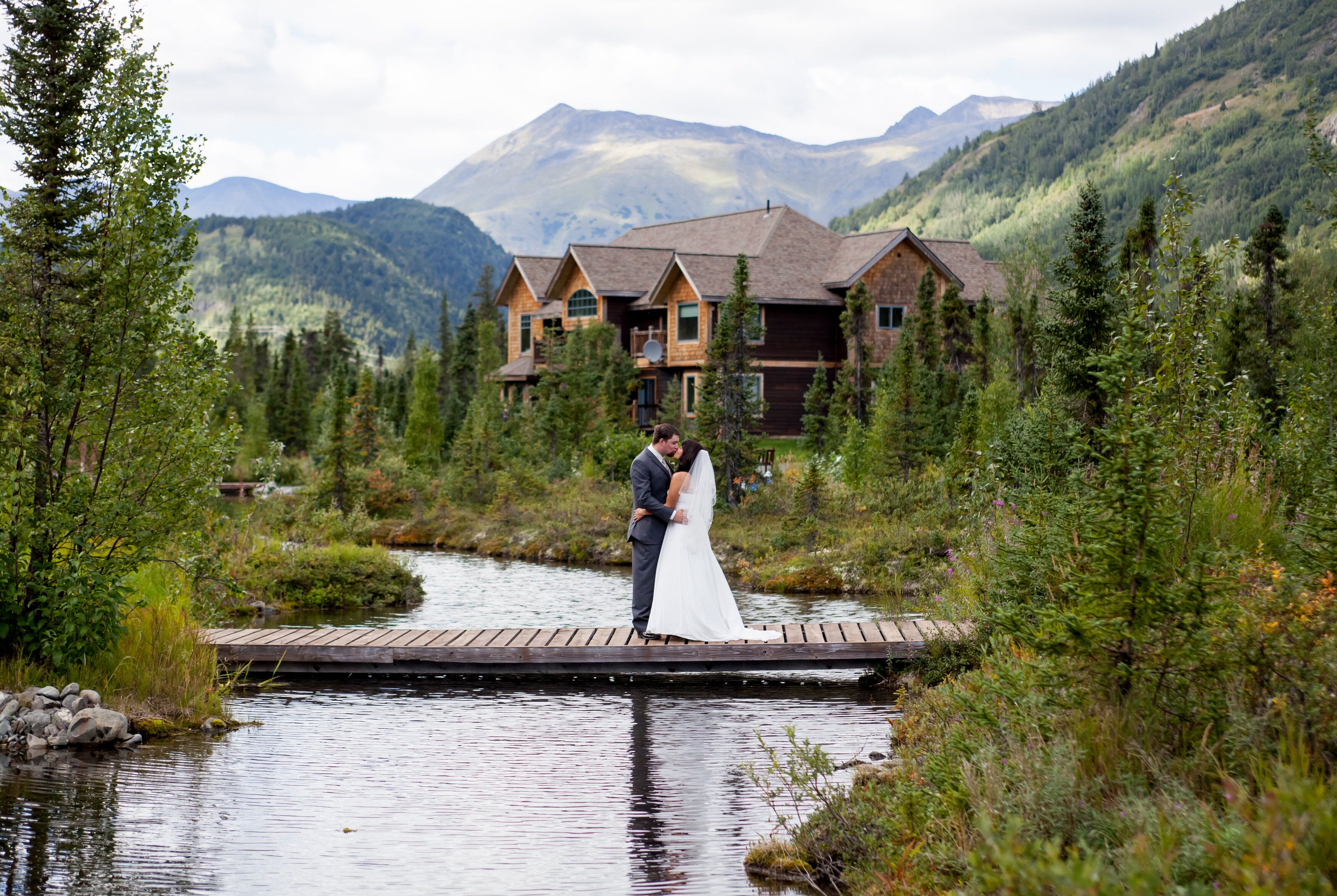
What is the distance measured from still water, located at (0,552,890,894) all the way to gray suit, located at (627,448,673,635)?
847 mm

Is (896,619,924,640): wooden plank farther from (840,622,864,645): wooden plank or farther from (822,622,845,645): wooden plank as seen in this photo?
(822,622,845,645): wooden plank

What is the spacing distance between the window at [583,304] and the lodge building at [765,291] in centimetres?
5

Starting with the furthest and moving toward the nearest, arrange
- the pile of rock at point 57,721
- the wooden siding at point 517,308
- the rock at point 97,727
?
the wooden siding at point 517,308 < the rock at point 97,727 < the pile of rock at point 57,721

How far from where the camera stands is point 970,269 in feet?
160

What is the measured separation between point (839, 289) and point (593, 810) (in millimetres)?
36687

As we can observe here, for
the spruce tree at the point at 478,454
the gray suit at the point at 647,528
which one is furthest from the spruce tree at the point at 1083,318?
the spruce tree at the point at 478,454

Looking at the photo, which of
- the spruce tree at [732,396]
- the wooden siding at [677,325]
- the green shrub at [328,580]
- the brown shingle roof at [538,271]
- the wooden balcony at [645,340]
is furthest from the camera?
the brown shingle roof at [538,271]

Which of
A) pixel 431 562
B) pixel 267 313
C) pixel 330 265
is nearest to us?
pixel 431 562

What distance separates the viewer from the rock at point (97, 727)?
9.56 metres

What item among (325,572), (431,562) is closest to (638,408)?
(431,562)

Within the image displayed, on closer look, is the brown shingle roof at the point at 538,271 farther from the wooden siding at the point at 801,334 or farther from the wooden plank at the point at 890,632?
the wooden plank at the point at 890,632

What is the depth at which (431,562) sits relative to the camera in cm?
2723

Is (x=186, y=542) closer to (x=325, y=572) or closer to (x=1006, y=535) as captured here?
(x=1006, y=535)

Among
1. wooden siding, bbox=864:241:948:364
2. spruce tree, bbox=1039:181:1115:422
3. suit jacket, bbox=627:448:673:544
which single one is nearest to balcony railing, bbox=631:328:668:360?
wooden siding, bbox=864:241:948:364
